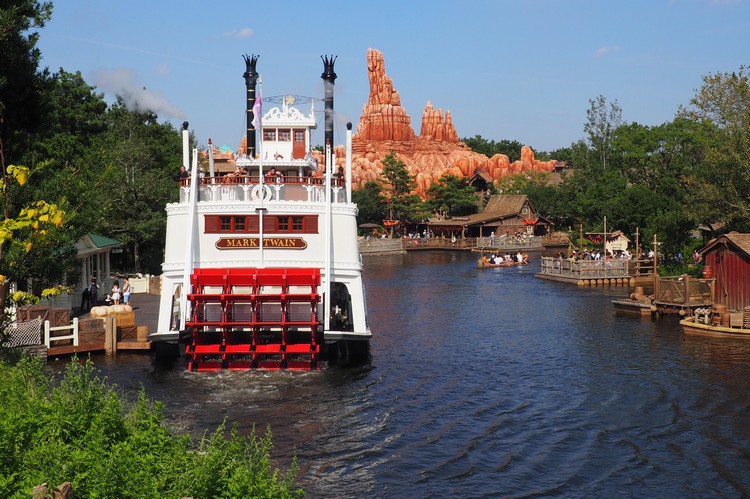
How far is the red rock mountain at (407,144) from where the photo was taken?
146m

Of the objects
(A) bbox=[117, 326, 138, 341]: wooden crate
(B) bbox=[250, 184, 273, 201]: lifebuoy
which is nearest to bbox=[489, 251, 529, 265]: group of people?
(A) bbox=[117, 326, 138, 341]: wooden crate

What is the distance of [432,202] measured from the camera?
103 m

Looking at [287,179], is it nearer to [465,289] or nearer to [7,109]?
[7,109]

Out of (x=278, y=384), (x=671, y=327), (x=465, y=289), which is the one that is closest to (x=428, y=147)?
(x=465, y=289)

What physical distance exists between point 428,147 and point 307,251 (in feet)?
460

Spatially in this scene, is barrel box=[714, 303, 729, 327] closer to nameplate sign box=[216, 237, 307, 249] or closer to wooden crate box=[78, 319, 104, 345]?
nameplate sign box=[216, 237, 307, 249]

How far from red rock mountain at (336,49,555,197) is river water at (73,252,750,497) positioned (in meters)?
106

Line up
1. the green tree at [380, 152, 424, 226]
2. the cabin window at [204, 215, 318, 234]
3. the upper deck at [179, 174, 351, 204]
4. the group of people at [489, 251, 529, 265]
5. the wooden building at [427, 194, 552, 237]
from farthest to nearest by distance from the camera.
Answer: the green tree at [380, 152, 424, 226], the wooden building at [427, 194, 552, 237], the group of people at [489, 251, 529, 265], the upper deck at [179, 174, 351, 204], the cabin window at [204, 215, 318, 234]

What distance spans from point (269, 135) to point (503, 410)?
50.8 feet

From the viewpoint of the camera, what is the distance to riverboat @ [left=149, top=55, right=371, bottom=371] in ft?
83.8

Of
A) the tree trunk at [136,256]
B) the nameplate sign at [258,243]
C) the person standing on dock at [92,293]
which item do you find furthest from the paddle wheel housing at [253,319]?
the tree trunk at [136,256]

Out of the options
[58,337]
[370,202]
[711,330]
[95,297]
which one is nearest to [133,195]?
[95,297]

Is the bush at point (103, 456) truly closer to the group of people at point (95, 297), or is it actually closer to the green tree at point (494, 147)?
the group of people at point (95, 297)

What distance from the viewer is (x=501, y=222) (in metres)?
97.9
